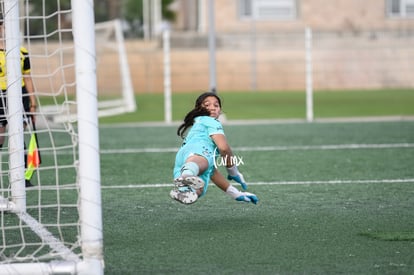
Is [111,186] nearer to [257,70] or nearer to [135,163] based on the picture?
[135,163]

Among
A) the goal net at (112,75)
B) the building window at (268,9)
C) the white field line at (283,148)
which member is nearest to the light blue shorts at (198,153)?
the white field line at (283,148)

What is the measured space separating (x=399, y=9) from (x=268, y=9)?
15.3 ft

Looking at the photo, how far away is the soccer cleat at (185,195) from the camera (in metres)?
6.71

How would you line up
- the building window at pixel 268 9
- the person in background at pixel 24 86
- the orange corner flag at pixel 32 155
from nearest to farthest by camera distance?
the orange corner flag at pixel 32 155 < the person in background at pixel 24 86 < the building window at pixel 268 9

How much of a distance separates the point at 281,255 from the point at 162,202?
251cm

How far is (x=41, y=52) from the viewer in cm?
2612

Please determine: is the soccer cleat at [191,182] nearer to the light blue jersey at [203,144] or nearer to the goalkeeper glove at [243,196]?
the light blue jersey at [203,144]

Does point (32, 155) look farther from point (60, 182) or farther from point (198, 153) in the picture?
point (198, 153)

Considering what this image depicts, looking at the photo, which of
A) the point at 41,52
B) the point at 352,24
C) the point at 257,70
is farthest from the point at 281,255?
the point at 352,24

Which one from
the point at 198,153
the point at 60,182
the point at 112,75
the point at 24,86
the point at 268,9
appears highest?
the point at 268,9

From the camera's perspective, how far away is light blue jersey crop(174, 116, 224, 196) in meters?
7.20

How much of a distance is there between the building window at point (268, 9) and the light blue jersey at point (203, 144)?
80.8ft

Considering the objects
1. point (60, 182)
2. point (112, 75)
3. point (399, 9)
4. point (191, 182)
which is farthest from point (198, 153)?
point (399, 9)

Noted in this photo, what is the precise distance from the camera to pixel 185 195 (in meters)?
6.73
